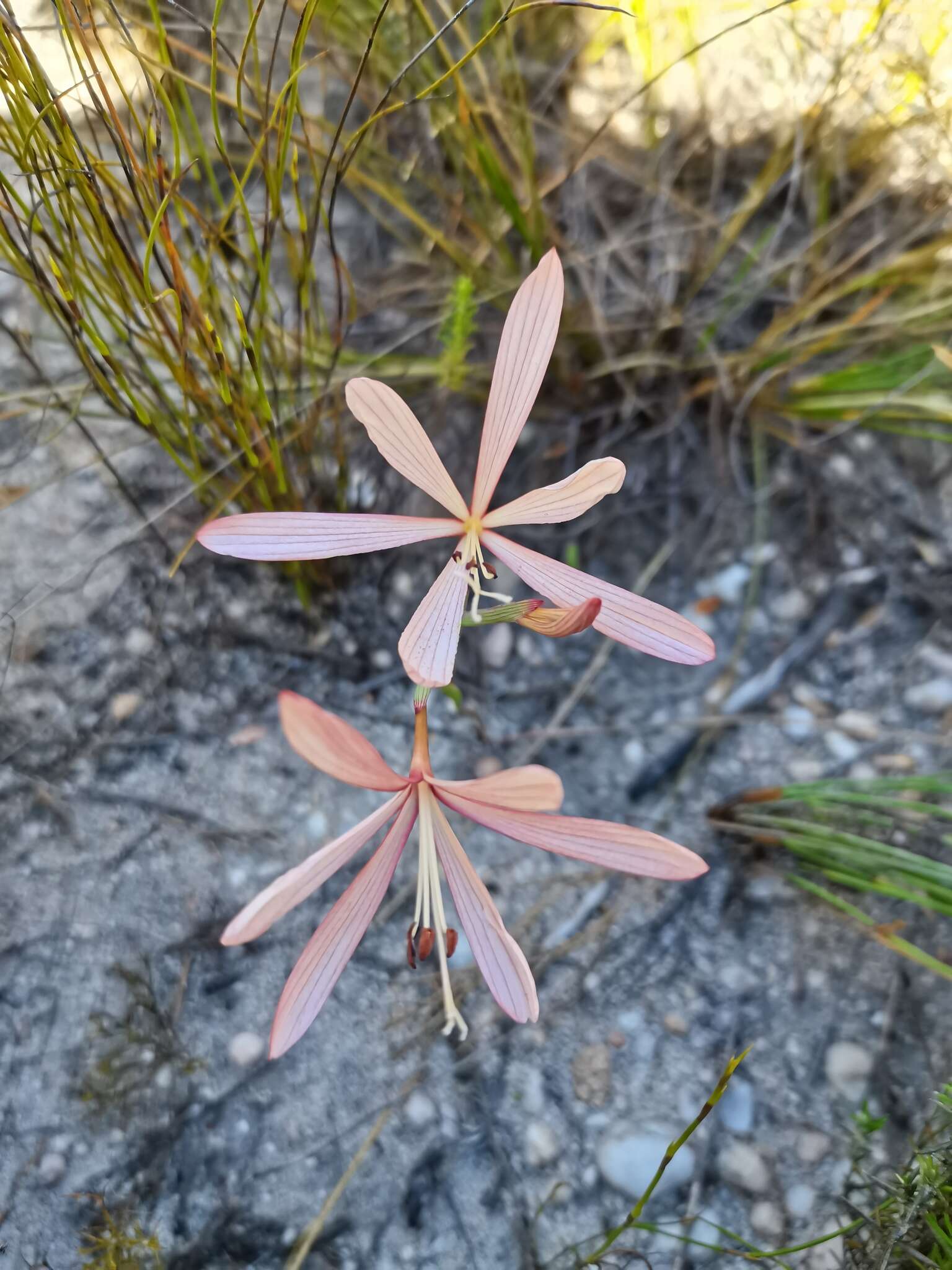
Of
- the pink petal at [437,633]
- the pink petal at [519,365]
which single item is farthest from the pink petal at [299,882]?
the pink petal at [519,365]

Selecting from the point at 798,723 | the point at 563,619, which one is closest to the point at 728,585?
the point at 798,723

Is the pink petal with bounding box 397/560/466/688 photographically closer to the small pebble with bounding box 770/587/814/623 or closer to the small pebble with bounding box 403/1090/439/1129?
the small pebble with bounding box 403/1090/439/1129

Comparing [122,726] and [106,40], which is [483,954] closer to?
[122,726]

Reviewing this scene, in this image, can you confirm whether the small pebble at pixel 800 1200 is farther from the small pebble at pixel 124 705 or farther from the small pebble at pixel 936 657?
the small pebble at pixel 124 705

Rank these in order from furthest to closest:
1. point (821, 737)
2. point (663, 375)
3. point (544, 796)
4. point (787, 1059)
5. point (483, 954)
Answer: point (663, 375)
point (821, 737)
point (787, 1059)
point (483, 954)
point (544, 796)

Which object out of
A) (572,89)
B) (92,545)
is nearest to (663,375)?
(572,89)

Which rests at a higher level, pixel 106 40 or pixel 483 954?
pixel 106 40

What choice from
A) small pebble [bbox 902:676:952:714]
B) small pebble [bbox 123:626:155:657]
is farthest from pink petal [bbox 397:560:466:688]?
small pebble [bbox 902:676:952:714]
